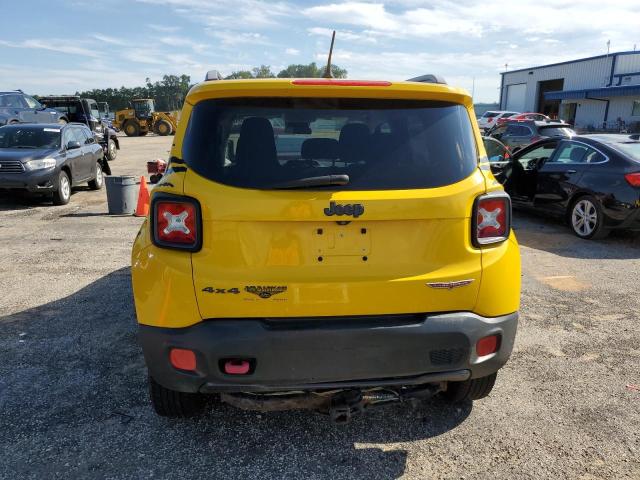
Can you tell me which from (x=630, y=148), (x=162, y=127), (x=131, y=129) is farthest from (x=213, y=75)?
(x=131, y=129)

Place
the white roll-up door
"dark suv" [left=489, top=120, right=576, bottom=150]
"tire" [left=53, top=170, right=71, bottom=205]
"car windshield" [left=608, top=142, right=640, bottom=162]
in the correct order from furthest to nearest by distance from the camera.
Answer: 1. the white roll-up door
2. "dark suv" [left=489, top=120, right=576, bottom=150]
3. "tire" [left=53, top=170, right=71, bottom=205]
4. "car windshield" [left=608, top=142, right=640, bottom=162]

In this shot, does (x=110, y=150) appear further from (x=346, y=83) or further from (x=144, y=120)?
(x=144, y=120)

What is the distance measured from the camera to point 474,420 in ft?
10.2

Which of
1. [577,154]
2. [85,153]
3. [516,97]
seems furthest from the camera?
[516,97]

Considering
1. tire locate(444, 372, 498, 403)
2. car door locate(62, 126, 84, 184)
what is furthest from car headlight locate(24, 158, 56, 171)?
tire locate(444, 372, 498, 403)

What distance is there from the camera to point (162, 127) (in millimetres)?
39375

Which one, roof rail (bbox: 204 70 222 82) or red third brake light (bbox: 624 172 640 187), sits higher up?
roof rail (bbox: 204 70 222 82)

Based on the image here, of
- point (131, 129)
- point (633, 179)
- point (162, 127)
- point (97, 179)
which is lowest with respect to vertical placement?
point (131, 129)

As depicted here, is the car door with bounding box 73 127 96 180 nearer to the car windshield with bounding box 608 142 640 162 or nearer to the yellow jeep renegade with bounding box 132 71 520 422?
the yellow jeep renegade with bounding box 132 71 520 422

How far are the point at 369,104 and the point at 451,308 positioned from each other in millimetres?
1082

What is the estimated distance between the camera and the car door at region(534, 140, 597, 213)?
776 cm

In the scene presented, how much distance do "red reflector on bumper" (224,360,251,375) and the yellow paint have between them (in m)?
0.22

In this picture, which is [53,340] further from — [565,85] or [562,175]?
[565,85]

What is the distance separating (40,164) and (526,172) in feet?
29.6
